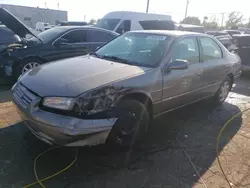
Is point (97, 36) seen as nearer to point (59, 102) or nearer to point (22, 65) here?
point (22, 65)

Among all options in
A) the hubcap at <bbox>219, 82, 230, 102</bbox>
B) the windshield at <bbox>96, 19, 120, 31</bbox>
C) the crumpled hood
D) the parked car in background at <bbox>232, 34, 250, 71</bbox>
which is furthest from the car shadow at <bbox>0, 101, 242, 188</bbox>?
the windshield at <bbox>96, 19, 120, 31</bbox>

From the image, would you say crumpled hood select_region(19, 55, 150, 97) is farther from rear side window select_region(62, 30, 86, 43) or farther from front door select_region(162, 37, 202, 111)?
rear side window select_region(62, 30, 86, 43)

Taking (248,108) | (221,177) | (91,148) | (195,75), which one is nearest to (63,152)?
(91,148)

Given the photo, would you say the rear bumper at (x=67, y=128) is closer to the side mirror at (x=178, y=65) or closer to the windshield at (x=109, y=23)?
the side mirror at (x=178, y=65)

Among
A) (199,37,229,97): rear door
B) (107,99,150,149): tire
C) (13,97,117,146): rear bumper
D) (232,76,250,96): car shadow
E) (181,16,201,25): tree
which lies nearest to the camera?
(13,97,117,146): rear bumper

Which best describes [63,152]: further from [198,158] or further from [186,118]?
[186,118]

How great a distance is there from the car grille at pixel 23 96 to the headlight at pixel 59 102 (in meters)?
0.19

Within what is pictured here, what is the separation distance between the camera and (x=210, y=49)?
476cm

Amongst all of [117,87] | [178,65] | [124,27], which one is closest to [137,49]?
[178,65]

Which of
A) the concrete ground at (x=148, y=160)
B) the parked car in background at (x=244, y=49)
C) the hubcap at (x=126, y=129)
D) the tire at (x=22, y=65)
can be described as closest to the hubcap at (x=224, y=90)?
the concrete ground at (x=148, y=160)

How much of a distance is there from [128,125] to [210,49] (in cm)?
245

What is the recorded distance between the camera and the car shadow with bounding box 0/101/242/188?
279 cm

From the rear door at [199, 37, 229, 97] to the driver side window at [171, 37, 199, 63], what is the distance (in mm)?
169

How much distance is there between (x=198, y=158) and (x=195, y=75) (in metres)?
1.45
